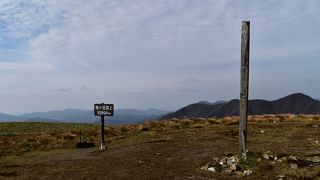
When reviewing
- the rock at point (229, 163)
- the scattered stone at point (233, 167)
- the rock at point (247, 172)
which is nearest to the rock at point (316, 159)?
the rock at point (247, 172)

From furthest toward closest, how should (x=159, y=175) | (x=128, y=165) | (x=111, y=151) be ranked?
(x=111, y=151) → (x=128, y=165) → (x=159, y=175)

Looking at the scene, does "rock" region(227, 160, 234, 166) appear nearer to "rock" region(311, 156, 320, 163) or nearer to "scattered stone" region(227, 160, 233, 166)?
"scattered stone" region(227, 160, 233, 166)

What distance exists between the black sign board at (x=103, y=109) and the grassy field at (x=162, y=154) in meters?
2.57

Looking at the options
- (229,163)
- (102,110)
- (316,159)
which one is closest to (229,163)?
(229,163)

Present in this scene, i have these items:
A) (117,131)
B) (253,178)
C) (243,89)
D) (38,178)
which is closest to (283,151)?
(243,89)

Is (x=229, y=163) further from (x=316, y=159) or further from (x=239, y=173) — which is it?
(x=316, y=159)

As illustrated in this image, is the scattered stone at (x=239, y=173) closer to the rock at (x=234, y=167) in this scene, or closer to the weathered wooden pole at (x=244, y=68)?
the rock at (x=234, y=167)

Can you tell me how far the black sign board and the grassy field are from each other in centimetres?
257

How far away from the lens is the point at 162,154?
87.3 feet

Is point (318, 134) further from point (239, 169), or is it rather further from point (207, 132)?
point (239, 169)

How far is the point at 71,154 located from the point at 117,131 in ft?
49.4

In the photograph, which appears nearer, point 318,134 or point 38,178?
point 38,178

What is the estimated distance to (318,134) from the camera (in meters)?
35.2

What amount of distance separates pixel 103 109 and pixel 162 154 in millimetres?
7135
